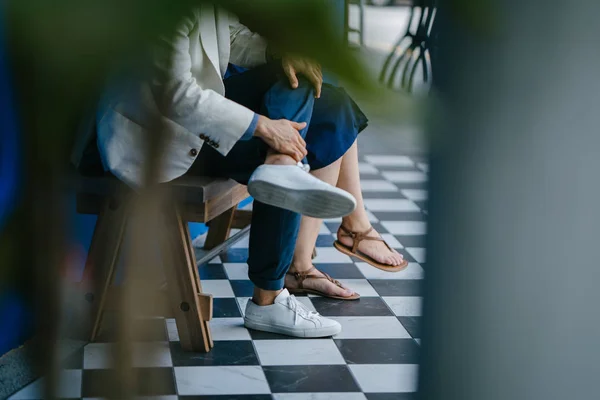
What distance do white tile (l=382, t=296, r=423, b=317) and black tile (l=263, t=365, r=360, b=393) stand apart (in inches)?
17.7

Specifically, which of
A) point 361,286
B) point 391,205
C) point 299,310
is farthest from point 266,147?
point 391,205

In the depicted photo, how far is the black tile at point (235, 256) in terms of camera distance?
115 inches

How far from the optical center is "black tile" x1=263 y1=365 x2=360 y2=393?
6.46 feet

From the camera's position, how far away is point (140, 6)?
1.21ft

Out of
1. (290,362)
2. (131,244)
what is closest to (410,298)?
(290,362)

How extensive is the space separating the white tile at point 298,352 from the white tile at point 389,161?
242 centimetres

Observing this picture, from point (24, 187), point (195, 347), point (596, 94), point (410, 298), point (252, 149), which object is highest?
point (24, 187)

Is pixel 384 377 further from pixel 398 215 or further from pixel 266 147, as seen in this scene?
pixel 398 215

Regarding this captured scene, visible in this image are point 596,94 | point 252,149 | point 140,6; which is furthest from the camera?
point 252,149

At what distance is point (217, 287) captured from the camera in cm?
265

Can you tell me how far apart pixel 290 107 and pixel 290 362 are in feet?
1.93

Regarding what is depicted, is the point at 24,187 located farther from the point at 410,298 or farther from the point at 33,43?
the point at 410,298

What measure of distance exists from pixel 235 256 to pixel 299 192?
117 centimetres

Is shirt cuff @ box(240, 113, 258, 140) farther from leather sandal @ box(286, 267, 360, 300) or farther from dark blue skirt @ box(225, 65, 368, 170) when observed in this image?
leather sandal @ box(286, 267, 360, 300)
